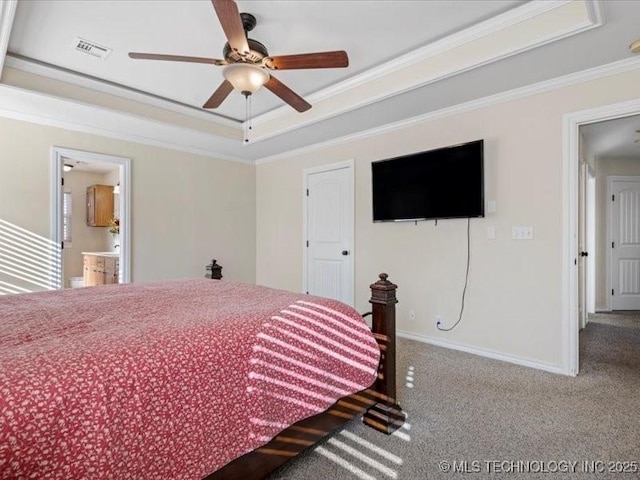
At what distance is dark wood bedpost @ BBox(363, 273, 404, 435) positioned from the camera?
6.31ft

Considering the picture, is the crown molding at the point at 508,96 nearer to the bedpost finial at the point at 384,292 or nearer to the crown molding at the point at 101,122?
the crown molding at the point at 101,122

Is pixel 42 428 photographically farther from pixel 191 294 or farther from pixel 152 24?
pixel 152 24

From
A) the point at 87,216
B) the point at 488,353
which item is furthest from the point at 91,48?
the point at 87,216

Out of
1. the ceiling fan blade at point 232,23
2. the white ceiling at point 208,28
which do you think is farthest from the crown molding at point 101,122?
the ceiling fan blade at point 232,23

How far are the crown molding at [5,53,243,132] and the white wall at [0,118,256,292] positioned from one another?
74 centimetres

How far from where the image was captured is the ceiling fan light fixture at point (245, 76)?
2.15m

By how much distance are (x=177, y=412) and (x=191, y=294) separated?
106 cm

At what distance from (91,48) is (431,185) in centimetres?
308

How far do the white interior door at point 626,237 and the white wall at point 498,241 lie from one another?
3.47m

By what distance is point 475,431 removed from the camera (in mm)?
1930

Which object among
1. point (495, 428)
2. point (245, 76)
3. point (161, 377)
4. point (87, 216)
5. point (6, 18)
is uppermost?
point (6, 18)

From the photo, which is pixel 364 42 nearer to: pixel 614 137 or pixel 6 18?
pixel 6 18

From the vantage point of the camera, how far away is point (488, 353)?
315 centimetres

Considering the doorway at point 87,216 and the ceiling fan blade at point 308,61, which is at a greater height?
the ceiling fan blade at point 308,61
